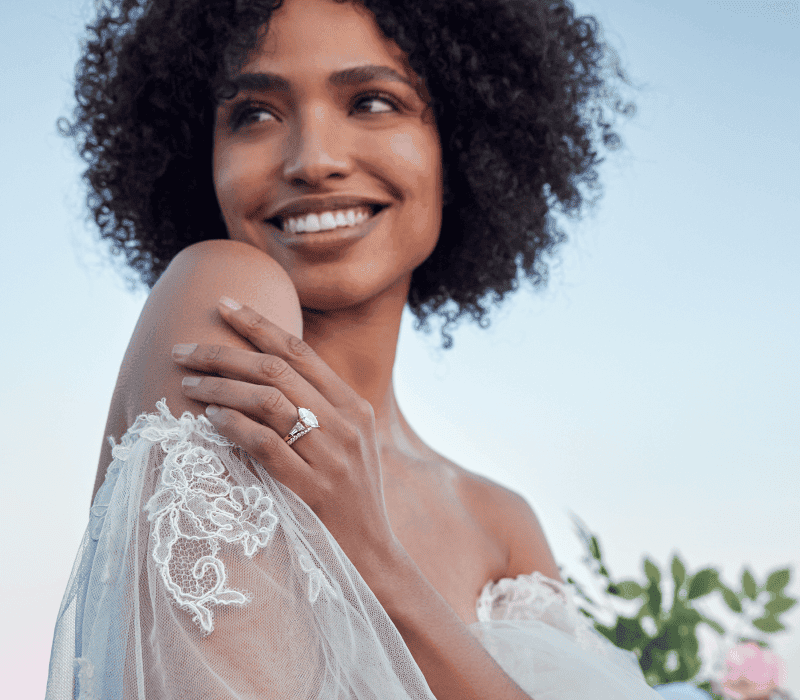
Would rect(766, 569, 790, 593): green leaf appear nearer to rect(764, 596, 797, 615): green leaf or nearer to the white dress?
rect(764, 596, 797, 615): green leaf

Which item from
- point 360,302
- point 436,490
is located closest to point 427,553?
point 436,490

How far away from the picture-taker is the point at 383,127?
1.41 m

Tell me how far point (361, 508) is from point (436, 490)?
744 mm

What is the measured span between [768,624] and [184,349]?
2.17 metres

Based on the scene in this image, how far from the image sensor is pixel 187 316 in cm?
98

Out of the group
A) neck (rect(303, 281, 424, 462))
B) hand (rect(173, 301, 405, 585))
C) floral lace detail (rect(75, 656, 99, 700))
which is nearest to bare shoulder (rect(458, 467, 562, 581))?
neck (rect(303, 281, 424, 462))

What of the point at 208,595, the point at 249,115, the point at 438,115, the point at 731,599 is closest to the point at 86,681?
the point at 208,595

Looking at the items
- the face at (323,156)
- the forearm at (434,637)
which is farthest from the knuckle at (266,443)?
the face at (323,156)

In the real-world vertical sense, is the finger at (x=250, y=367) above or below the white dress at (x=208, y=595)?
above

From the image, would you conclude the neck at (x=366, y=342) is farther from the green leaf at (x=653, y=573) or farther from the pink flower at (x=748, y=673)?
the pink flower at (x=748, y=673)

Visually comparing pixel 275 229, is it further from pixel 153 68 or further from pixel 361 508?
pixel 361 508

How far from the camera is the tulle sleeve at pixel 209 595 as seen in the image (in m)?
0.78

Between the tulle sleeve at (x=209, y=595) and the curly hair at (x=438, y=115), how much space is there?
0.85m

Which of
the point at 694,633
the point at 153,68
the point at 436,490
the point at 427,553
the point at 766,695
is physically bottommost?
the point at 766,695
